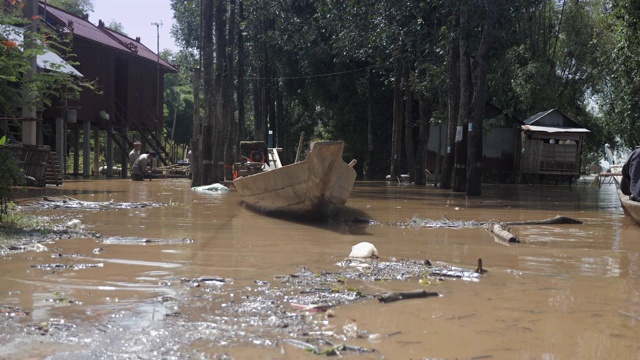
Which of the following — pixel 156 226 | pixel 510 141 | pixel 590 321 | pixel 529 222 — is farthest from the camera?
pixel 510 141

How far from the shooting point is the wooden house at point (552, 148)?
29781mm

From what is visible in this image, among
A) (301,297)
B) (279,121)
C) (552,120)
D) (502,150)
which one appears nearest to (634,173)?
(301,297)

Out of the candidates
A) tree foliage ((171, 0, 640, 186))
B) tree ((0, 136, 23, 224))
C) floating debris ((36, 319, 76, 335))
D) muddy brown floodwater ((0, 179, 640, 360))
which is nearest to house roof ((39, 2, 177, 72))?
tree foliage ((171, 0, 640, 186))

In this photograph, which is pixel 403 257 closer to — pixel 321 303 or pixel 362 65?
pixel 321 303

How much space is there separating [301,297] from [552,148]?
26946 millimetres

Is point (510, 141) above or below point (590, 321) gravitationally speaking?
above

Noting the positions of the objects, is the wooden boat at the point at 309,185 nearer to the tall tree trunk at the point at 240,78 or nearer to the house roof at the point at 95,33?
the house roof at the point at 95,33

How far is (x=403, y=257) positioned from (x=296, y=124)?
35.7 m

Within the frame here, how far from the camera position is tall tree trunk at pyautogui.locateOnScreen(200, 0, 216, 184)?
20688 millimetres

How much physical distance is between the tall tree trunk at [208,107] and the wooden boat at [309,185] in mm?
7966

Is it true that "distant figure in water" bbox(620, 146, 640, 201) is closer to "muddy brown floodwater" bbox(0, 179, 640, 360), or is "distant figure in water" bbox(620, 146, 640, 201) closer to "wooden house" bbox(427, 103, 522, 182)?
"muddy brown floodwater" bbox(0, 179, 640, 360)

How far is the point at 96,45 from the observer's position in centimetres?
2817

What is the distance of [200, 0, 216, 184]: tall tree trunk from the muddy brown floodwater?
1059 cm

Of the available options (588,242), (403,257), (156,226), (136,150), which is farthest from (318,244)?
(136,150)
